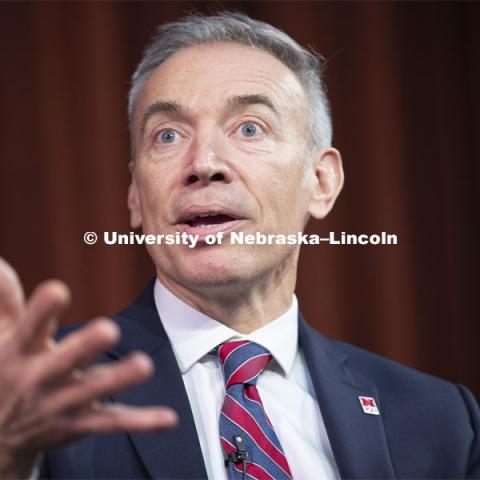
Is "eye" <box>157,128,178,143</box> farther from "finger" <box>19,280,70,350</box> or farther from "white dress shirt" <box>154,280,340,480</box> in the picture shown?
"finger" <box>19,280,70,350</box>

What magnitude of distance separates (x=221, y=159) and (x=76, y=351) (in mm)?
738

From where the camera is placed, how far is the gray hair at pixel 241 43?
5.57ft

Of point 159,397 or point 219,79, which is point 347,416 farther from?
point 219,79

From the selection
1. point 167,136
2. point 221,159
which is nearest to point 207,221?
point 221,159

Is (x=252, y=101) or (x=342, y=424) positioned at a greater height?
(x=252, y=101)

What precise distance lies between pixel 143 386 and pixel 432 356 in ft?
3.91

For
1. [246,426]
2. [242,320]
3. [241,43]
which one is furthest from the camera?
[241,43]

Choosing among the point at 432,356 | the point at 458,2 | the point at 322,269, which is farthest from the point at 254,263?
the point at 458,2

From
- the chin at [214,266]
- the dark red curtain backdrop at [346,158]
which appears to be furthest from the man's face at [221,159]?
the dark red curtain backdrop at [346,158]

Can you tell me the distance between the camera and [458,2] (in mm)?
2363

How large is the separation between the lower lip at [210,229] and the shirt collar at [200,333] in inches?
6.1

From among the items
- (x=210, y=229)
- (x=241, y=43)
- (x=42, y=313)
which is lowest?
(x=42, y=313)

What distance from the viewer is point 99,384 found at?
2.76 feet

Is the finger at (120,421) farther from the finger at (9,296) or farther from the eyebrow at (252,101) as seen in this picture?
the eyebrow at (252,101)
